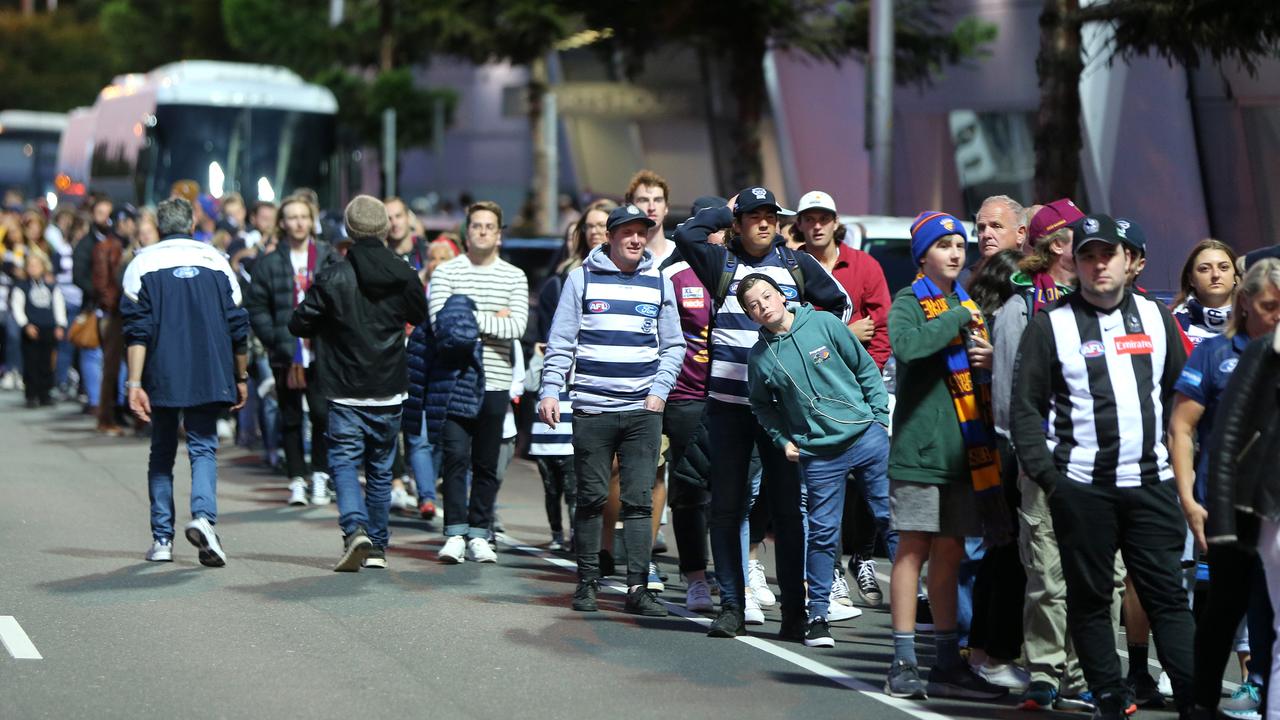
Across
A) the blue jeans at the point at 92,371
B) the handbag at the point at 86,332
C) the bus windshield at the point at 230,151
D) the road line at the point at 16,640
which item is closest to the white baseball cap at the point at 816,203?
the road line at the point at 16,640

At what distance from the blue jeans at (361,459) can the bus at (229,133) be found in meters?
17.9

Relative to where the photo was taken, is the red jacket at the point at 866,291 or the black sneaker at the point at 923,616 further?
the red jacket at the point at 866,291

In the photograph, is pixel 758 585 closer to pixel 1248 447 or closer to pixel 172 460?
pixel 172 460

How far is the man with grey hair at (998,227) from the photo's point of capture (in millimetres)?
8875

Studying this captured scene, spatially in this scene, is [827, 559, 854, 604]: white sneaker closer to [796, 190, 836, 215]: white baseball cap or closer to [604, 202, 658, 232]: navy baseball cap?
[796, 190, 836, 215]: white baseball cap

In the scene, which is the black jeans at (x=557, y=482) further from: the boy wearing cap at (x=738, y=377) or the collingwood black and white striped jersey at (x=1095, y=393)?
the collingwood black and white striped jersey at (x=1095, y=393)

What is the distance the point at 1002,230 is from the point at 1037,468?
77.8 inches

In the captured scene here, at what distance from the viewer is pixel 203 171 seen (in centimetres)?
2889

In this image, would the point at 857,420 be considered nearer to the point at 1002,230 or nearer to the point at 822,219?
the point at 1002,230

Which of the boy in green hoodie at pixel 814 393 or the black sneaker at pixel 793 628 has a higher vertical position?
the boy in green hoodie at pixel 814 393

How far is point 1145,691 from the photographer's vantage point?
782cm

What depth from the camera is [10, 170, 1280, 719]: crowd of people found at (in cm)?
716

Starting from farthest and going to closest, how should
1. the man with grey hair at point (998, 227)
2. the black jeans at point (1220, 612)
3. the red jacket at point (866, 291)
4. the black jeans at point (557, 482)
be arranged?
the black jeans at point (557, 482) < the red jacket at point (866, 291) < the man with grey hair at point (998, 227) < the black jeans at point (1220, 612)

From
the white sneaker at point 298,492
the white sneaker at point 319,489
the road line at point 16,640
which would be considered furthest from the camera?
the white sneaker at point 319,489
